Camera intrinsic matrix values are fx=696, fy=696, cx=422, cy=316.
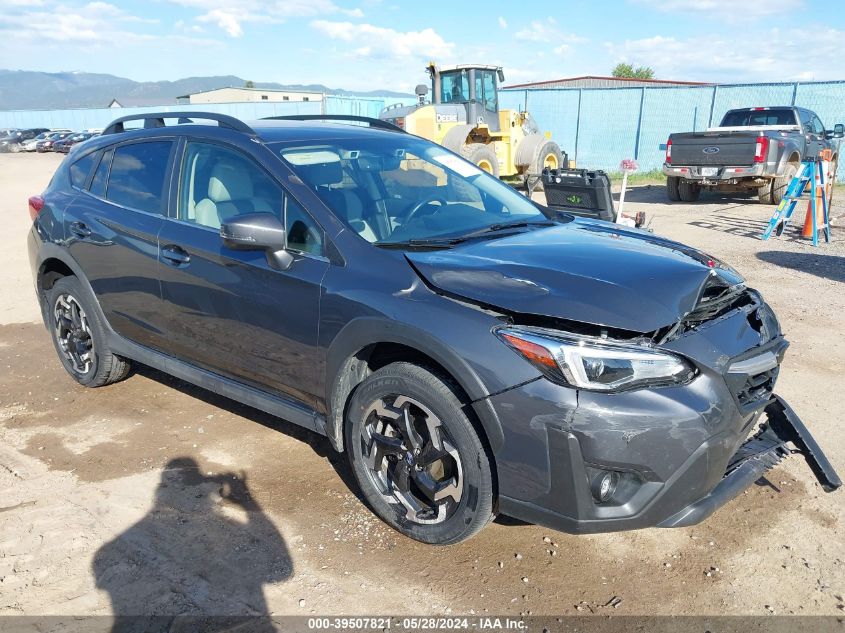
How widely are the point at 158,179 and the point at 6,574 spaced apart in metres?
2.22

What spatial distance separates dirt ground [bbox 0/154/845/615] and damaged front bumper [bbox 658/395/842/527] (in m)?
0.33

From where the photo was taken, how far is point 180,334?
3.95 metres

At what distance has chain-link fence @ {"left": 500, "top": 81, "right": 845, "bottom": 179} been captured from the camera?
21188 mm

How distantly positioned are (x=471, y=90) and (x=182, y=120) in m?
13.5

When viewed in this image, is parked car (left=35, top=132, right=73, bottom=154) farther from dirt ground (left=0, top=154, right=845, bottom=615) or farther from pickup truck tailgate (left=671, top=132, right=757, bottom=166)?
dirt ground (left=0, top=154, right=845, bottom=615)

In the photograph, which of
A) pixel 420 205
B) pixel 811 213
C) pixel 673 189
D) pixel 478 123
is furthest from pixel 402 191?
pixel 478 123

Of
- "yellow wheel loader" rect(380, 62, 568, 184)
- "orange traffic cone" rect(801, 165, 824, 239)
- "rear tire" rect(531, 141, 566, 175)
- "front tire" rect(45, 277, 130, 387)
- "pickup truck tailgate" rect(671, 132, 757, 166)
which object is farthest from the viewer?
"rear tire" rect(531, 141, 566, 175)

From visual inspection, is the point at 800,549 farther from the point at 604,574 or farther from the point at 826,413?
the point at 826,413

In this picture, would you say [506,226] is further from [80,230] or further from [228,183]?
[80,230]

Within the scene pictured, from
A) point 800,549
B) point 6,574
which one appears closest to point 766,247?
point 800,549

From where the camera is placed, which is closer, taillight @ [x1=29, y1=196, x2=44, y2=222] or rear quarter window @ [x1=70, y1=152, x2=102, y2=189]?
rear quarter window @ [x1=70, y1=152, x2=102, y2=189]

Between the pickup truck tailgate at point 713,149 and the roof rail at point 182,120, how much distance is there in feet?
38.3

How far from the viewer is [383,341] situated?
2.94 meters

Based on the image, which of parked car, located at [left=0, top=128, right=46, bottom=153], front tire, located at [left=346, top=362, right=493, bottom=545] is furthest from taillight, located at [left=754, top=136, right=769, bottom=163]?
parked car, located at [left=0, top=128, right=46, bottom=153]
